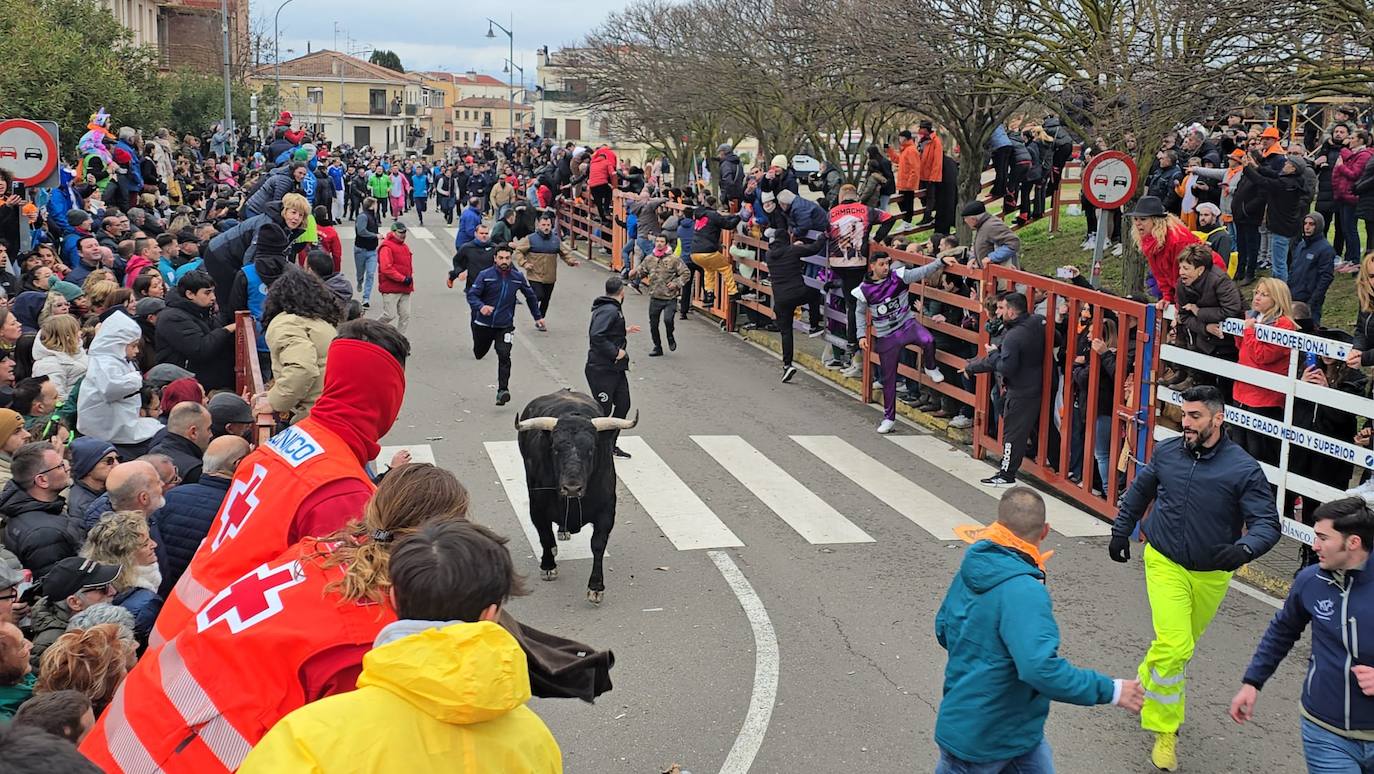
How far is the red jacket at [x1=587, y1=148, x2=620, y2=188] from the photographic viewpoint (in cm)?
2986

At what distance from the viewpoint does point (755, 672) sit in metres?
7.93

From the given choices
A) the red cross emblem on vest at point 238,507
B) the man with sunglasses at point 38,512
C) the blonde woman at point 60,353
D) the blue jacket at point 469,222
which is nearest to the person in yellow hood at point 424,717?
the red cross emblem on vest at point 238,507

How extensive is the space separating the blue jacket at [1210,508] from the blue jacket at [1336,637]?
95cm

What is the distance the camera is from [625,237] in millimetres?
28422

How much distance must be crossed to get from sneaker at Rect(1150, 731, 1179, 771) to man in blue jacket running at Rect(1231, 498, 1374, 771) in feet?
3.89

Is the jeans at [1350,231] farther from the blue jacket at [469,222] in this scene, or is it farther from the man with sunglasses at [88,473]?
the man with sunglasses at [88,473]

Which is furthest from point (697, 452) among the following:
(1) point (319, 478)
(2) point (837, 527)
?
(1) point (319, 478)

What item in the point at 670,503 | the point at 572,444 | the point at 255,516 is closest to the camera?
the point at 255,516

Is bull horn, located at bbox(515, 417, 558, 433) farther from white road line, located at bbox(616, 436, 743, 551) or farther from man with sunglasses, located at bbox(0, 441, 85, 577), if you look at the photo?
man with sunglasses, located at bbox(0, 441, 85, 577)

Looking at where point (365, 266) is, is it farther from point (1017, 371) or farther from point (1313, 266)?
point (1313, 266)

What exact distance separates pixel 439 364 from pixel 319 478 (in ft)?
45.4

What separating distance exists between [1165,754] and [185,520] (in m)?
5.15

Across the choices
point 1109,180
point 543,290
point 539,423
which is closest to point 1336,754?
point 539,423

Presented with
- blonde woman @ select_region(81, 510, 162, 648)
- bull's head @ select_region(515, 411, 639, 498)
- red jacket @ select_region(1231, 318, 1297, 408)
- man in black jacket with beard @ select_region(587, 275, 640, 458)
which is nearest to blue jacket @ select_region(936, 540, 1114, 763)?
blonde woman @ select_region(81, 510, 162, 648)
